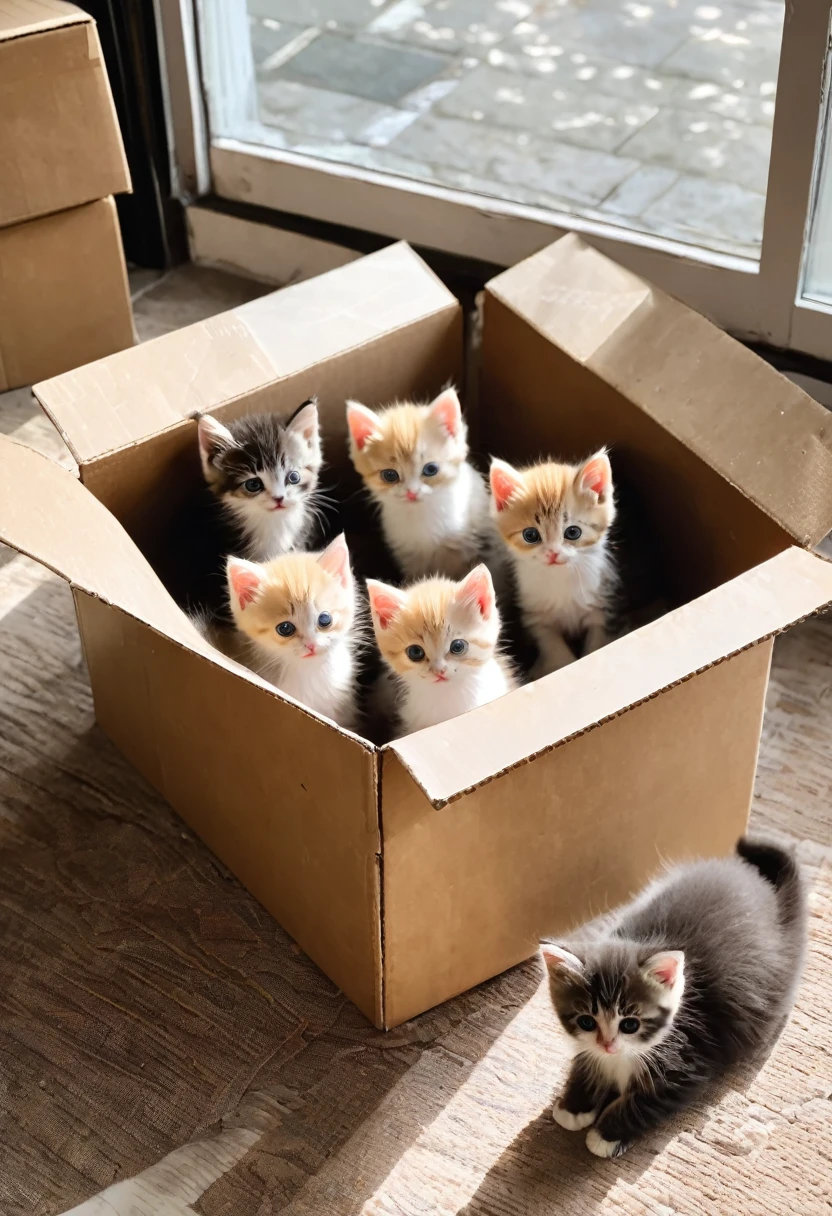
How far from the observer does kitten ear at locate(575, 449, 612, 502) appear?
4.90ft

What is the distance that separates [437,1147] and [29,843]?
64cm

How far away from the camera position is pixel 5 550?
2.05 metres

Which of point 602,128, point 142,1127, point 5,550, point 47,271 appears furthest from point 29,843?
point 602,128

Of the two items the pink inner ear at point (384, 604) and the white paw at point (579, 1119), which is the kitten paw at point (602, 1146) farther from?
the pink inner ear at point (384, 604)

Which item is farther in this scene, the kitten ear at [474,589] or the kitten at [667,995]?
the kitten ear at [474,589]

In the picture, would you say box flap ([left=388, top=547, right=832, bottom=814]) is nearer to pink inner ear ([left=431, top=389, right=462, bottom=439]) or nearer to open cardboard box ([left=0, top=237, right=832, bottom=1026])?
open cardboard box ([left=0, top=237, right=832, bottom=1026])

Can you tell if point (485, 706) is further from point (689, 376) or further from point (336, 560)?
point (689, 376)

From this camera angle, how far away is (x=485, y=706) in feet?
3.89

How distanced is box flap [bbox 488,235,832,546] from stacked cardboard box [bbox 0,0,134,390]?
0.77m

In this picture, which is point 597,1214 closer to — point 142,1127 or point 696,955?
point 696,955

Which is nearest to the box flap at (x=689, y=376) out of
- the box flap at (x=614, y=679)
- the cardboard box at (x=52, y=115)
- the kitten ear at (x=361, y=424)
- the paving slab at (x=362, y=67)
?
the box flap at (x=614, y=679)

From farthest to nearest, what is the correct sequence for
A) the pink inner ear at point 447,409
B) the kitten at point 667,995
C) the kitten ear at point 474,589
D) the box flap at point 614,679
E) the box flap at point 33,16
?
1. the box flap at point 33,16
2. the pink inner ear at point 447,409
3. the kitten ear at point 474,589
4. the kitten at point 667,995
5. the box flap at point 614,679

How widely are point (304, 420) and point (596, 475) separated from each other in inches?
14.2

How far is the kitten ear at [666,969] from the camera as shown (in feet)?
3.98
